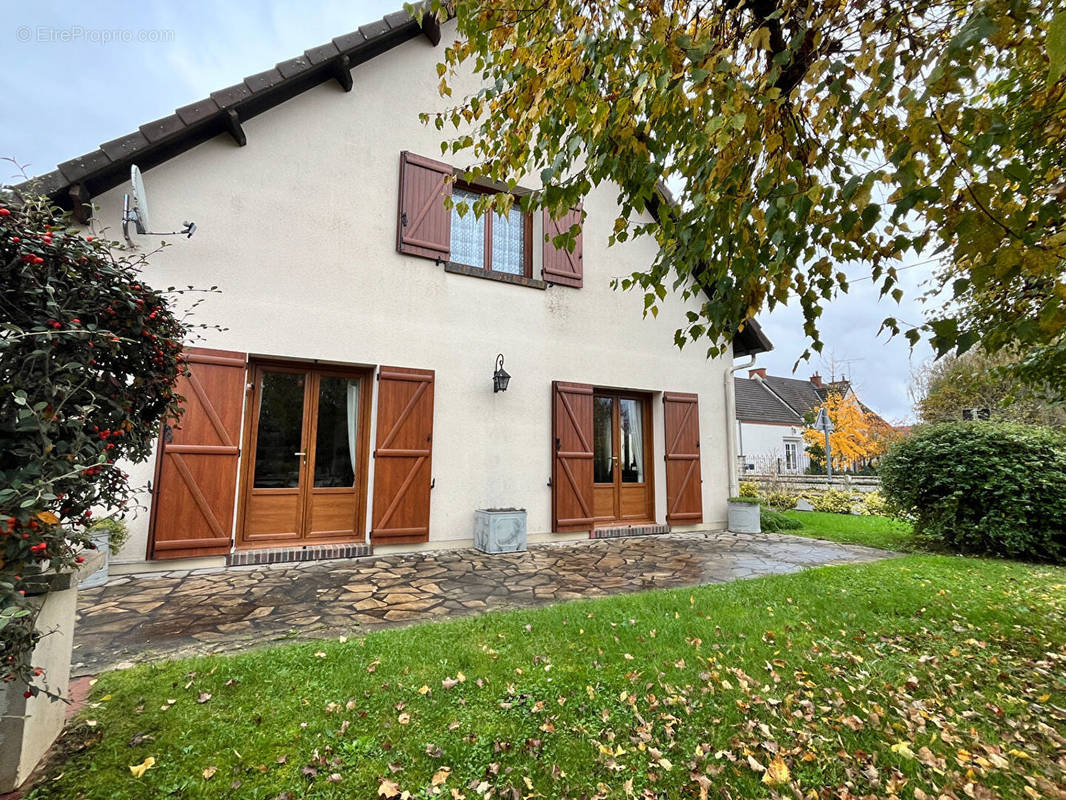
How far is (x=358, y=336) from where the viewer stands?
560 centimetres

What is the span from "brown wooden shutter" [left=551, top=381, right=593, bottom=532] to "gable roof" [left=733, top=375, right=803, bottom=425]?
1809cm

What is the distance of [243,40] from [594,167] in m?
6.85

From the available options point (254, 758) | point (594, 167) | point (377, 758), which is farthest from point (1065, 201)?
point (254, 758)

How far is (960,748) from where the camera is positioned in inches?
80.7

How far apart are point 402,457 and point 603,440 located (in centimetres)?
310

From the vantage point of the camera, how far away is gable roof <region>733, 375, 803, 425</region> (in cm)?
2350

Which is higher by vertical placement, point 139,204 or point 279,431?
point 139,204

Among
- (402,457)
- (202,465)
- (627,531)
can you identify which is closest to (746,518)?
(627,531)

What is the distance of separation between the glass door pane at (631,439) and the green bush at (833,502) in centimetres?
568

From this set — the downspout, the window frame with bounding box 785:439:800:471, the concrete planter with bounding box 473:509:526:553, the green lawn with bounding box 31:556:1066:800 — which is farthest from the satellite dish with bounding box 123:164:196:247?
the window frame with bounding box 785:439:800:471

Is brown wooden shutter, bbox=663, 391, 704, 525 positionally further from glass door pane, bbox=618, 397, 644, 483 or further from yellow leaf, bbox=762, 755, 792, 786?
yellow leaf, bbox=762, 755, 792, 786

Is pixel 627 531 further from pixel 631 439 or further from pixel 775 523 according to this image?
pixel 775 523

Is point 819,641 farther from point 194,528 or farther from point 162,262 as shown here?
point 162,262

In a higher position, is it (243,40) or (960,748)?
(243,40)
